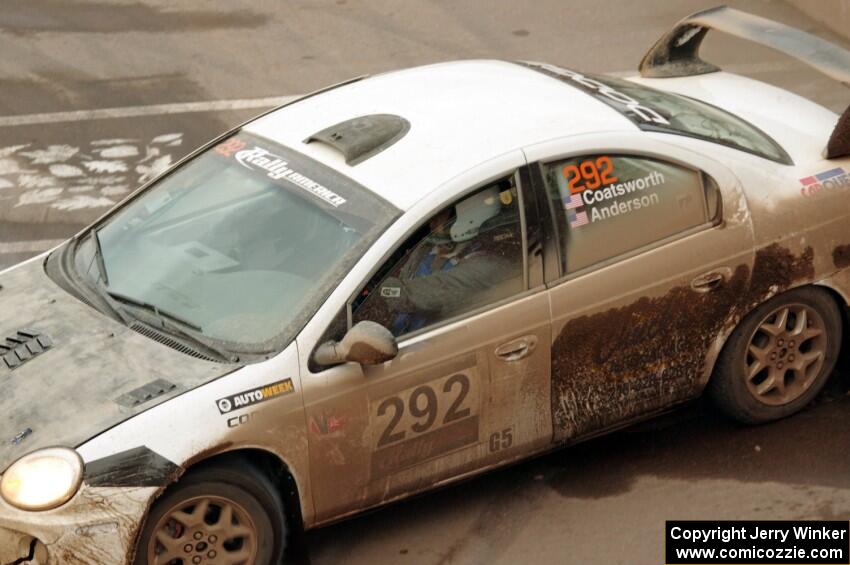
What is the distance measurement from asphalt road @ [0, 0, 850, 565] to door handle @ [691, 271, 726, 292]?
2.73 feet

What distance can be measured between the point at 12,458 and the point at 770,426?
3.50m

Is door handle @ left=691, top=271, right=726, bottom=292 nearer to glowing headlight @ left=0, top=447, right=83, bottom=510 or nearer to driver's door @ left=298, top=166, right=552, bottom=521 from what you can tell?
driver's door @ left=298, top=166, right=552, bottom=521

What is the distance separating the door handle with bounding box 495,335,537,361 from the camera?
5.70m

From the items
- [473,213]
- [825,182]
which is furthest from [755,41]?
[473,213]

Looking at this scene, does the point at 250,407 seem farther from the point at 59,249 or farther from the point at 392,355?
the point at 59,249

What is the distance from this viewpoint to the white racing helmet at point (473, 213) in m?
5.71

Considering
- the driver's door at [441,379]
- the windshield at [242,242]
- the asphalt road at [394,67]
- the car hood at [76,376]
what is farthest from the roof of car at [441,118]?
the asphalt road at [394,67]

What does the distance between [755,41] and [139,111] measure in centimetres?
560

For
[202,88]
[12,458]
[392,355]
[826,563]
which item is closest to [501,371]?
[392,355]

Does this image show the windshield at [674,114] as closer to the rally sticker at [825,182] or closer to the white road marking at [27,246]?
the rally sticker at [825,182]

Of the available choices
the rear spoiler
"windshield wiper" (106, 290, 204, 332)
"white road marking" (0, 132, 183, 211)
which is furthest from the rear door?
"white road marking" (0, 132, 183, 211)

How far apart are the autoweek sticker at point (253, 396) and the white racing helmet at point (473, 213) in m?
0.95

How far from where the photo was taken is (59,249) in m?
6.61

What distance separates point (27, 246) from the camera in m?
9.07
